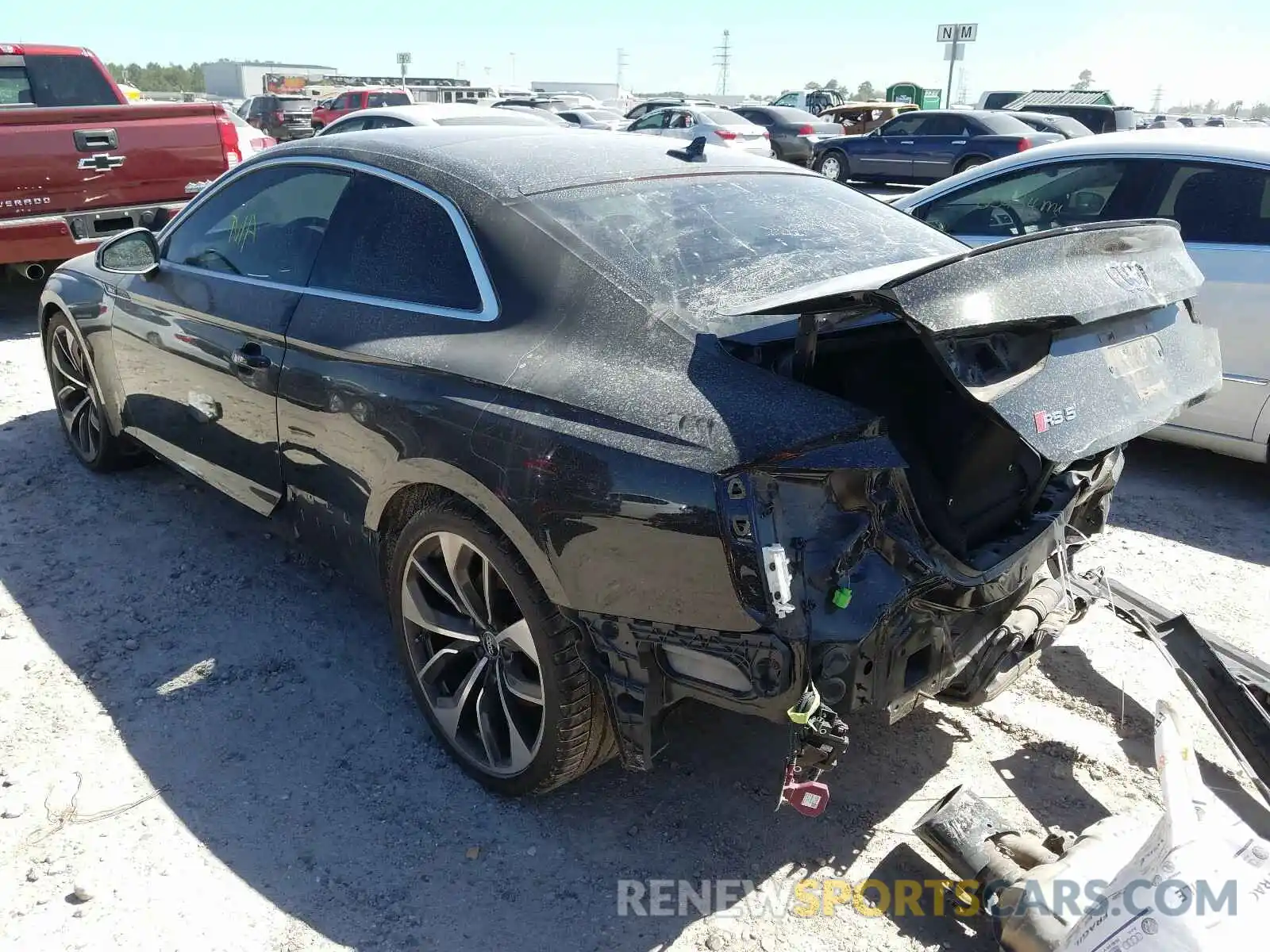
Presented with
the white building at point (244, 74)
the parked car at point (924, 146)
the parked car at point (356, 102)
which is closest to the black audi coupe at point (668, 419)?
the parked car at point (924, 146)

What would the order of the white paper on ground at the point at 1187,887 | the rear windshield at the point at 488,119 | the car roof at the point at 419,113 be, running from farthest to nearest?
the car roof at the point at 419,113 → the rear windshield at the point at 488,119 → the white paper on ground at the point at 1187,887

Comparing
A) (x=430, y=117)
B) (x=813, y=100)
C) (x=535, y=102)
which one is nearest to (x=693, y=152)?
(x=430, y=117)

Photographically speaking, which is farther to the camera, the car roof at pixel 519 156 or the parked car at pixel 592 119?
the parked car at pixel 592 119

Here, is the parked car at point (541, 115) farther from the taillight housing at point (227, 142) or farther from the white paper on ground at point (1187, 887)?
the white paper on ground at point (1187, 887)

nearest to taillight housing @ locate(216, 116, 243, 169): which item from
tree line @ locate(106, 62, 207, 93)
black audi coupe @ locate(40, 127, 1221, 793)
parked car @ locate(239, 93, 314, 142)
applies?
black audi coupe @ locate(40, 127, 1221, 793)

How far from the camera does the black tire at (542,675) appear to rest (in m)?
2.53

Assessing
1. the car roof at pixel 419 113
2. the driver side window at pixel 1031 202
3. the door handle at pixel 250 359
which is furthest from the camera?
the car roof at pixel 419 113

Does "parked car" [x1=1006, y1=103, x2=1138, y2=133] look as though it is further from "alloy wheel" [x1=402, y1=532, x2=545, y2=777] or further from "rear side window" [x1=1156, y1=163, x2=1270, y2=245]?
"alloy wheel" [x1=402, y1=532, x2=545, y2=777]

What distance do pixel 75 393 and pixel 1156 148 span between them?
5.57 m

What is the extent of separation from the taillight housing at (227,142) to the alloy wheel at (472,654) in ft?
20.5

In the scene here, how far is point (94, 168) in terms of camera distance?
7359 millimetres

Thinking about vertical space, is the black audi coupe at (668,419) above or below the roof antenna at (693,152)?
below

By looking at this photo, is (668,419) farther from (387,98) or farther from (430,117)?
(387,98)

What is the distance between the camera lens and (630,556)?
2.29 m
